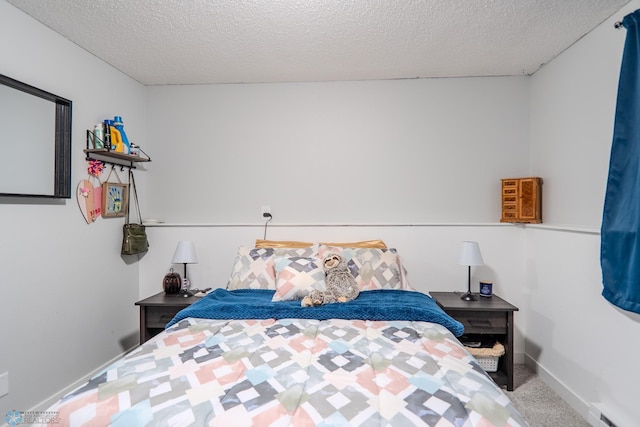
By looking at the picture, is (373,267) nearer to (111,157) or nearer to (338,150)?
(338,150)

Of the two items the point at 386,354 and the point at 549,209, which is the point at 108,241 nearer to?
the point at 386,354

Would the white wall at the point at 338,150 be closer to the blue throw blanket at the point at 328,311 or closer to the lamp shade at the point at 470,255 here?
the lamp shade at the point at 470,255

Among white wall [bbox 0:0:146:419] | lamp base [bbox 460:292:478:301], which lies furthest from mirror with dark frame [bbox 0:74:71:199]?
lamp base [bbox 460:292:478:301]

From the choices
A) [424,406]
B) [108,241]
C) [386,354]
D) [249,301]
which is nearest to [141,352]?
[249,301]

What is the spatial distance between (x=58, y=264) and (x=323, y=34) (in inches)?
93.6

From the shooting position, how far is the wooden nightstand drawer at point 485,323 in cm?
245

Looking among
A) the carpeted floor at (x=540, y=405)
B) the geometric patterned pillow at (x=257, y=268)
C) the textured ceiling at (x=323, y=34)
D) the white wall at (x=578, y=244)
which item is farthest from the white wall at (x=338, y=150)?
the carpeted floor at (x=540, y=405)

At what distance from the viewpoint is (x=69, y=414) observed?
1.09 m

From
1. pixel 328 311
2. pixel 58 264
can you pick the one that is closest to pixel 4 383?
Result: pixel 58 264

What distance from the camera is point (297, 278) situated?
230 centimetres

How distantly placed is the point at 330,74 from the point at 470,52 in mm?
1122

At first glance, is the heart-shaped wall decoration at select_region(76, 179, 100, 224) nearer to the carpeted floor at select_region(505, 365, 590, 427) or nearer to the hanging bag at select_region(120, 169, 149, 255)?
the hanging bag at select_region(120, 169, 149, 255)

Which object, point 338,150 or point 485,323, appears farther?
point 338,150

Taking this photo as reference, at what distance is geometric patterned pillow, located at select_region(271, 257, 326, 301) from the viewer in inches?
89.3
